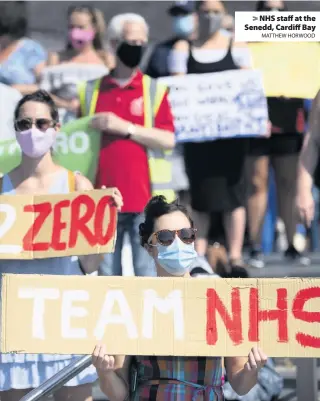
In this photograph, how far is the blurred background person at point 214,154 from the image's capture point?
701 centimetres

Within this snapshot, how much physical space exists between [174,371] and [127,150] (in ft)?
7.97

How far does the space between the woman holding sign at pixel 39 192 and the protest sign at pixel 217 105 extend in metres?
1.67

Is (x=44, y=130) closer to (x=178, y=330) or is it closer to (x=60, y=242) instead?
(x=60, y=242)

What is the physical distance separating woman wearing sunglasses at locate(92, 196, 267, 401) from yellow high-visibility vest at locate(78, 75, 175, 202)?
2.14 m

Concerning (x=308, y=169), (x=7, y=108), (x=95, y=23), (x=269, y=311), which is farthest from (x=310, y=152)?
(x=95, y=23)

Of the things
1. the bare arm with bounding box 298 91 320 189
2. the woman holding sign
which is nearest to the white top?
the woman holding sign

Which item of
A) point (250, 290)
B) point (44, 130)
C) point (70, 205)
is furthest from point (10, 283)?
point (44, 130)

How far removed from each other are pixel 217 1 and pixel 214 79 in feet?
1.62

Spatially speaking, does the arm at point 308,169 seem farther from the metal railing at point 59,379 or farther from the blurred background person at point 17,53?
the blurred background person at point 17,53

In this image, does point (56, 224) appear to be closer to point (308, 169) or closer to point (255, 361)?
point (308, 169)

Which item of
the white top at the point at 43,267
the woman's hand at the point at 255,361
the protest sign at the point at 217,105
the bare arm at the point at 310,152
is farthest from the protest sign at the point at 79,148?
the woman's hand at the point at 255,361

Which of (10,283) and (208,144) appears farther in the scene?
(208,144)

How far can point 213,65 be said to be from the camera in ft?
23.0

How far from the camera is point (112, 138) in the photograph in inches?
248
